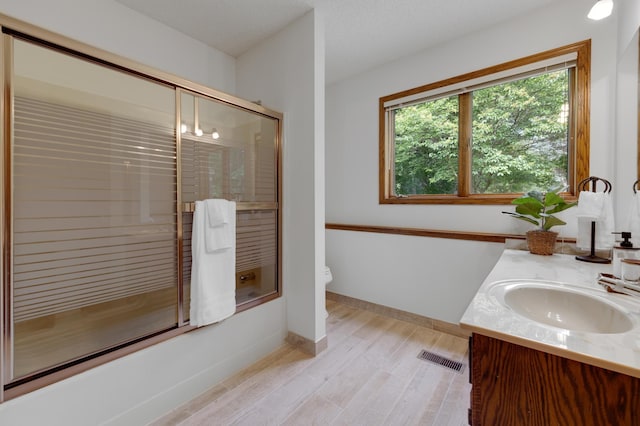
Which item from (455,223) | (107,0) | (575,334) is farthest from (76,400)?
(455,223)

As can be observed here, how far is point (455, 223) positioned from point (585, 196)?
0.93 metres

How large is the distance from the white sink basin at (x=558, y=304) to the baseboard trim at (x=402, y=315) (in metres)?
1.06

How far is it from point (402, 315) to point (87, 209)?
2424mm

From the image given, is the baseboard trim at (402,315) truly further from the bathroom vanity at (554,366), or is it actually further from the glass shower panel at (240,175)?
the bathroom vanity at (554,366)

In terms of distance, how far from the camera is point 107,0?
1.83 meters

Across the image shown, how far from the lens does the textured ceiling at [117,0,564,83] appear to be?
6.13 feet

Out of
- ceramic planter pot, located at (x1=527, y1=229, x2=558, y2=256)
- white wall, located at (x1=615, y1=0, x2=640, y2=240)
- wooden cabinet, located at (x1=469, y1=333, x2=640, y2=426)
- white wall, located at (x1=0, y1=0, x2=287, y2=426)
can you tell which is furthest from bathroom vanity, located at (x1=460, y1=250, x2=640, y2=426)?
white wall, located at (x1=0, y1=0, x2=287, y2=426)

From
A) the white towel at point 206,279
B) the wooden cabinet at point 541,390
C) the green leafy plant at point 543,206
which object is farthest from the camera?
the green leafy plant at point 543,206

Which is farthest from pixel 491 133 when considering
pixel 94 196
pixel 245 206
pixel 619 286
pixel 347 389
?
pixel 94 196

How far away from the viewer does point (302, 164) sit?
202cm

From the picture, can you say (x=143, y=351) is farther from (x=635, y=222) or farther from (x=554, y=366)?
(x=635, y=222)

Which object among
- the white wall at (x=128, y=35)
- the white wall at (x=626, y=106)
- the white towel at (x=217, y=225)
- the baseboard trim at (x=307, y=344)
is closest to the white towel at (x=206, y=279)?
the white towel at (x=217, y=225)

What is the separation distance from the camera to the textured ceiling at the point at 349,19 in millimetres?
1868

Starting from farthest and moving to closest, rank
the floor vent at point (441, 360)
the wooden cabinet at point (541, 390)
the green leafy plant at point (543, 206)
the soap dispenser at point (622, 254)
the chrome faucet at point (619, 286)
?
the floor vent at point (441, 360) → the green leafy plant at point (543, 206) → the soap dispenser at point (622, 254) → the chrome faucet at point (619, 286) → the wooden cabinet at point (541, 390)
